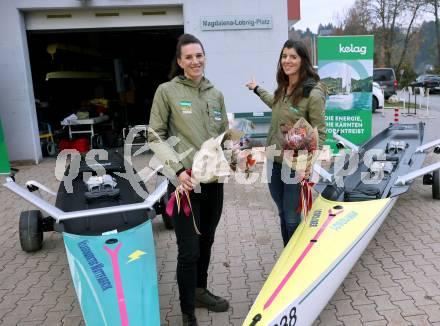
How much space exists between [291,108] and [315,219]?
A: 95 centimetres

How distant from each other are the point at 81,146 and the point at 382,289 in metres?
7.64

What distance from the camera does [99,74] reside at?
42.2ft

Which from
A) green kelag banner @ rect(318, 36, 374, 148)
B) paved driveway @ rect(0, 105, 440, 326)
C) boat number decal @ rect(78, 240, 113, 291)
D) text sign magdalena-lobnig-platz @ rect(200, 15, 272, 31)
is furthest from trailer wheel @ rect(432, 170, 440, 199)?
text sign magdalena-lobnig-platz @ rect(200, 15, 272, 31)

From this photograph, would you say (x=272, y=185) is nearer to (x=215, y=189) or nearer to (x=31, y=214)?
(x=215, y=189)

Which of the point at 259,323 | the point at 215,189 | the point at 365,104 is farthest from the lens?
Answer: the point at 365,104

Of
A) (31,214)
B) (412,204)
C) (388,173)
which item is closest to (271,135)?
(388,173)

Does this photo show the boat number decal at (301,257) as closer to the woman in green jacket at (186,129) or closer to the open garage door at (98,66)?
the woman in green jacket at (186,129)

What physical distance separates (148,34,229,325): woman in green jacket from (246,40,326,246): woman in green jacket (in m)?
0.52

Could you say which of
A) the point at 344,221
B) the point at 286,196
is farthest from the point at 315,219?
the point at 286,196

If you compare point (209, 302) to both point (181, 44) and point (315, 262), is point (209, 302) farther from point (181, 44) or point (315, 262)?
point (181, 44)

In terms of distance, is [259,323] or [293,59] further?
[293,59]

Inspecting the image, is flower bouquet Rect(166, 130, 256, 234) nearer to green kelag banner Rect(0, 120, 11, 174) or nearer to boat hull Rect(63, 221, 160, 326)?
boat hull Rect(63, 221, 160, 326)

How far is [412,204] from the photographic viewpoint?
17.4ft

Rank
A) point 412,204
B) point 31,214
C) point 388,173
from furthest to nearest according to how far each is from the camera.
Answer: point 412,204 < point 388,173 < point 31,214
